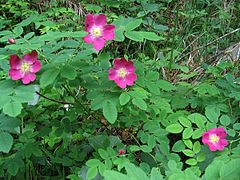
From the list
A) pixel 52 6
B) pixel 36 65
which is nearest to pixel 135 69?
pixel 36 65

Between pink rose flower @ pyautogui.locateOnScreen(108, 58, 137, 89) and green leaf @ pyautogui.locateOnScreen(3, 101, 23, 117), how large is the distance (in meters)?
0.40

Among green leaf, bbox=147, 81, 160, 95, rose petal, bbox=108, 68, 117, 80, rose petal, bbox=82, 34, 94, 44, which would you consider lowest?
green leaf, bbox=147, 81, 160, 95

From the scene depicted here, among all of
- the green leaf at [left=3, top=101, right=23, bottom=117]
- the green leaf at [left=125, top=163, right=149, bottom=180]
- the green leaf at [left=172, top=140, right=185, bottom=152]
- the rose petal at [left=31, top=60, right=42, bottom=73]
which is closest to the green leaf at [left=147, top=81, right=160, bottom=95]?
the green leaf at [left=172, top=140, right=185, bottom=152]

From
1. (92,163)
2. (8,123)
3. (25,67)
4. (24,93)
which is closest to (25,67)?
(25,67)

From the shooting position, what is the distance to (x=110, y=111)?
1510 millimetres

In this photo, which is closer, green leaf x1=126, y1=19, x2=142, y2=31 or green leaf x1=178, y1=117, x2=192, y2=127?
green leaf x1=126, y1=19, x2=142, y2=31

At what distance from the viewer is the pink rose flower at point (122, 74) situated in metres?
1.60

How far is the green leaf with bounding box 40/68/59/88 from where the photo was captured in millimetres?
1464

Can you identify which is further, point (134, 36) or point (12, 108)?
point (134, 36)

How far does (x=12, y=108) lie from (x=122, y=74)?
44cm

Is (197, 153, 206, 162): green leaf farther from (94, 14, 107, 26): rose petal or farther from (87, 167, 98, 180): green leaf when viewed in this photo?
(94, 14, 107, 26): rose petal

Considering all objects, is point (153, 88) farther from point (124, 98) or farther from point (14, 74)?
point (14, 74)

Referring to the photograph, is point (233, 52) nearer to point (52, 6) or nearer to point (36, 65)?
point (52, 6)

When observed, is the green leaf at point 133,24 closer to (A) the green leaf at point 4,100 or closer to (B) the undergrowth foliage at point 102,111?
(B) the undergrowth foliage at point 102,111
